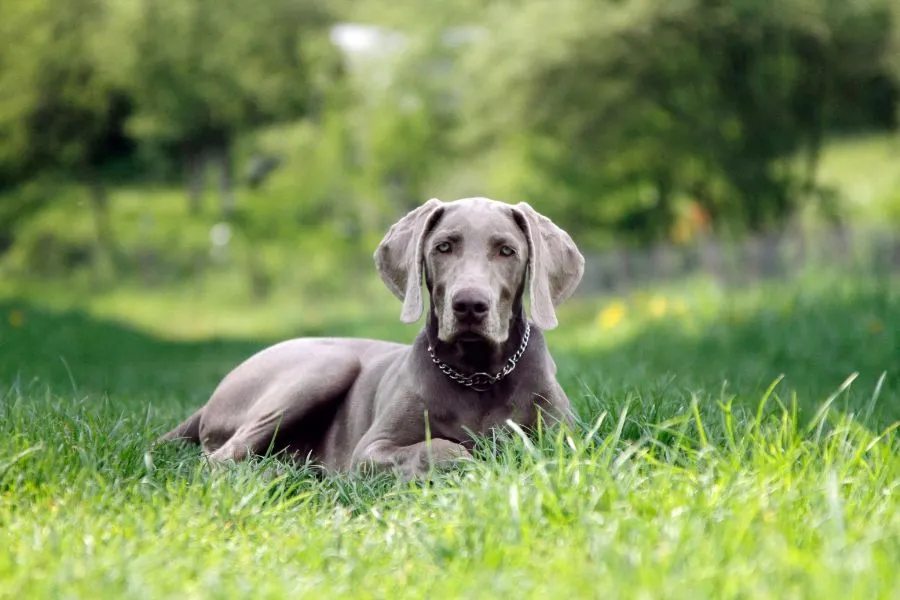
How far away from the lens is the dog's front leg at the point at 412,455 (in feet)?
13.8

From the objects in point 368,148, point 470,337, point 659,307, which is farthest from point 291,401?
point 368,148

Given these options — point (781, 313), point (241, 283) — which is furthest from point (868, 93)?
point (241, 283)

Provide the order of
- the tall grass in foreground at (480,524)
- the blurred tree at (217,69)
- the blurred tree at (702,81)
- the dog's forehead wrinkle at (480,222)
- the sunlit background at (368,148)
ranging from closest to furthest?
the tall grass in foreground at (480,524), the dog's forehead wrinkle at (480,222), the blurred tree at (702,81), the sunlit background at (368,148), the blurred tree at (217,69)

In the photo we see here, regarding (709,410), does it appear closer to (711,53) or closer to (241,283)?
(711,53)

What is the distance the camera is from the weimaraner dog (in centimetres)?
425

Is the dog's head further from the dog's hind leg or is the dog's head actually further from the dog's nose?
the dog's hind leg

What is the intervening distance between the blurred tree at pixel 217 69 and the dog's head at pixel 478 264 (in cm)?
1671

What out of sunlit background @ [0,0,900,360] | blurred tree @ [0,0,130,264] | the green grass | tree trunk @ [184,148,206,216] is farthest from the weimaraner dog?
tree trunk @ [184,148,206,216]

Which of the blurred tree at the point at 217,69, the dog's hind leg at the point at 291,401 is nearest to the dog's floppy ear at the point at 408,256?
the dog's hind leg at the point at 291,401

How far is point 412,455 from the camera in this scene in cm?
434

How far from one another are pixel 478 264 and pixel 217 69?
17.7m

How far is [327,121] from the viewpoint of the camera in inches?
911

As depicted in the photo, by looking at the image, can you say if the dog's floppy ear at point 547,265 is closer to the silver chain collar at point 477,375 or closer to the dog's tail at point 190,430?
the silver chain collar at point 477,375

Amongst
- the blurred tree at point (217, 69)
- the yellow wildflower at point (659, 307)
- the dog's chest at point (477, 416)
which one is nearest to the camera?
the dog's chest at point (477, 416)
